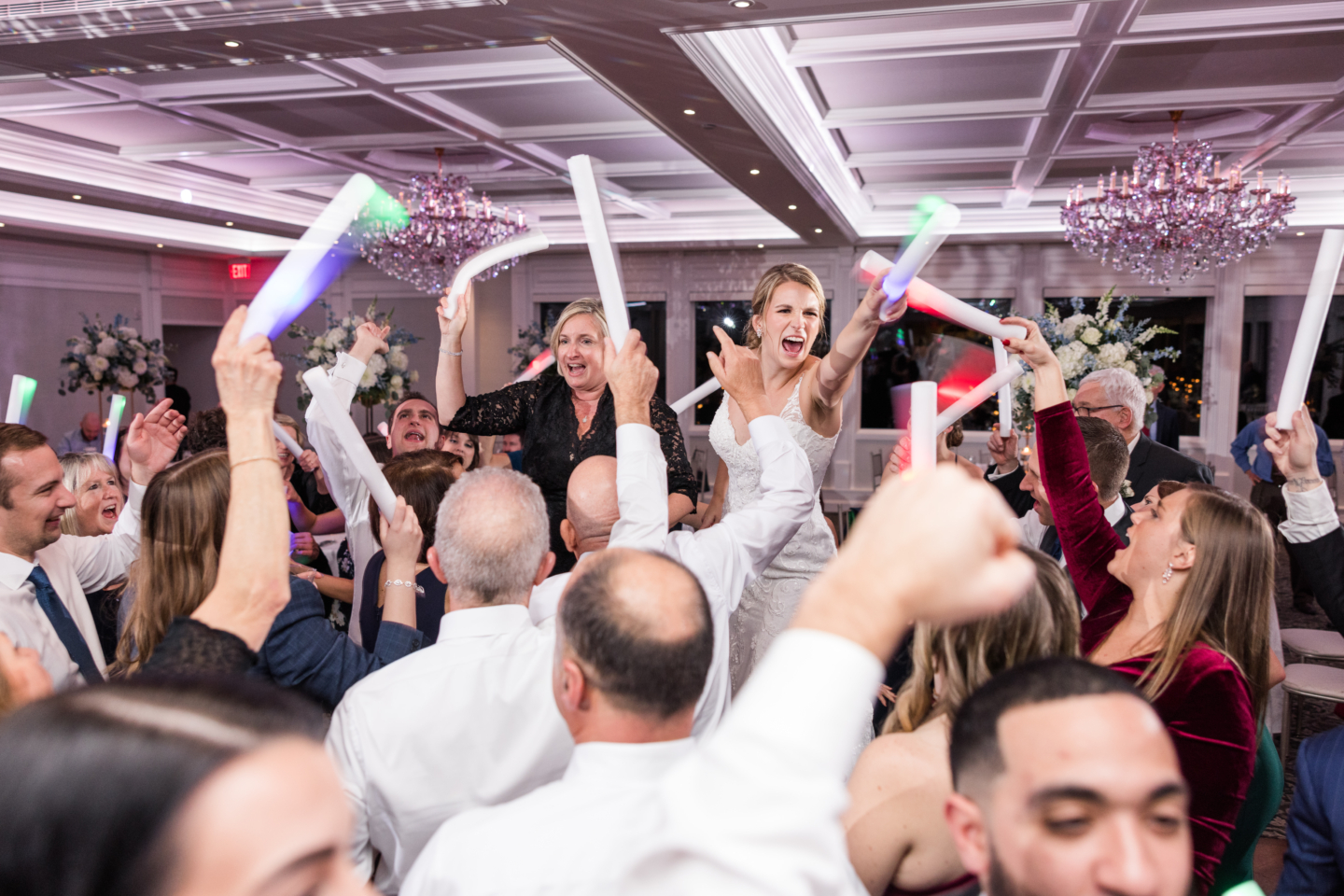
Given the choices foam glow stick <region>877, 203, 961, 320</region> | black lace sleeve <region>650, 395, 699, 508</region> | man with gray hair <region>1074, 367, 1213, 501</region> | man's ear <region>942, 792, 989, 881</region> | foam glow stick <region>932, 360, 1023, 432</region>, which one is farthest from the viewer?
man with gray hair <region>1074, 367, 1213, 501</region>

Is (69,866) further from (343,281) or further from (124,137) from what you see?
(343,281)

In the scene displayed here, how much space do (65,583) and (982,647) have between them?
206 cm

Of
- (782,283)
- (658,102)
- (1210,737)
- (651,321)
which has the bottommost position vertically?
(1210,737)

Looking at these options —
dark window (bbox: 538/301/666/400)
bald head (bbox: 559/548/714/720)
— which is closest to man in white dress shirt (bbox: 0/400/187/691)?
bald head (bbox: 559/548/714/720)

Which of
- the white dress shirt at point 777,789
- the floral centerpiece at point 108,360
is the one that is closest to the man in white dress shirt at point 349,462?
the white dress shirt at point 777,789

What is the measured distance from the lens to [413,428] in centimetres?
443

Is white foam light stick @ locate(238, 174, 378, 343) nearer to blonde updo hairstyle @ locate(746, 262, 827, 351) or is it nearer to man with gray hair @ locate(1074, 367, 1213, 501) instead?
Result: blonde updo hairstyle @ locate(746, 262, 827, 351)

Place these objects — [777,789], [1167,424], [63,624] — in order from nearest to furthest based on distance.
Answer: [777,789] → [63,624] → [1167,424]

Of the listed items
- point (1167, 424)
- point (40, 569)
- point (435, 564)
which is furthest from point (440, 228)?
point (1167, 424)

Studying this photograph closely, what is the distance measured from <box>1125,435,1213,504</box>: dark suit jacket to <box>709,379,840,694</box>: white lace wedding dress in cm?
137

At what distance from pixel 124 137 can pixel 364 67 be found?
3030 mm

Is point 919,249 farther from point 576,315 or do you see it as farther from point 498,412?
point 498,412

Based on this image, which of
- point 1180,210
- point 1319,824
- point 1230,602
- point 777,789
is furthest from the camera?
point 1180,210

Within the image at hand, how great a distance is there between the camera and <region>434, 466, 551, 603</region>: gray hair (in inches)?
57.7
